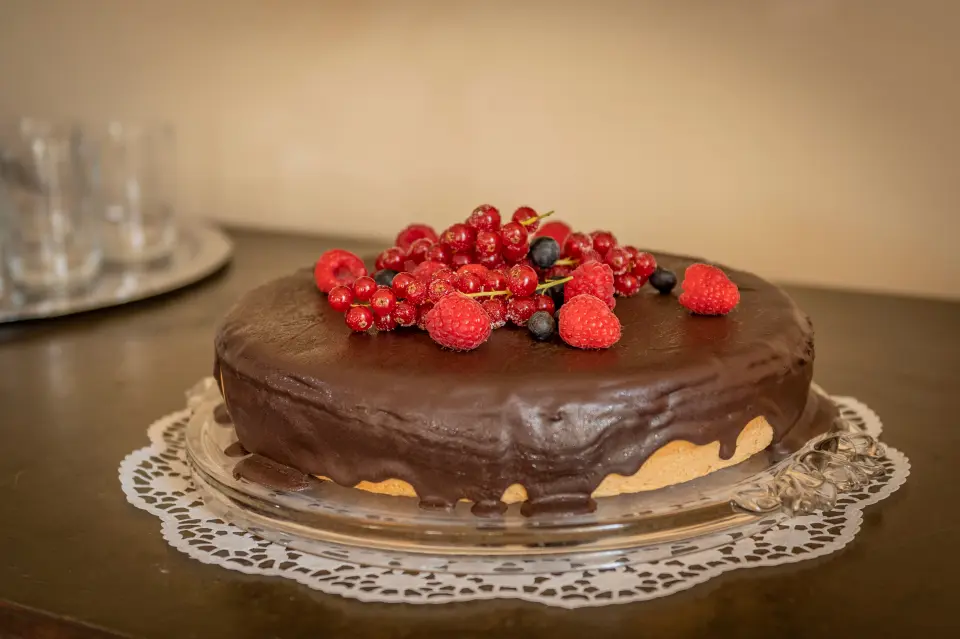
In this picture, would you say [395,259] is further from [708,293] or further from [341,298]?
[708,293]

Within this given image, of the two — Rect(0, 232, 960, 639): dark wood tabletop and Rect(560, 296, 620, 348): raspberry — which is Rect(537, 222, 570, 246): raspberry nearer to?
Rect(560, 296, 620, 348): raspberry

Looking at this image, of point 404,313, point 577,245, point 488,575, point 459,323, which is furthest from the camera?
point 577,245

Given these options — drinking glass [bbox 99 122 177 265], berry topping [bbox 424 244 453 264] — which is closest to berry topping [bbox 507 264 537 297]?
berry topping [bbox 424 244 453 264]

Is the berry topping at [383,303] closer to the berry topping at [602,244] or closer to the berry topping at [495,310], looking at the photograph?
the berry topping at [495,310]

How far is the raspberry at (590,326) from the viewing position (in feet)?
3.72

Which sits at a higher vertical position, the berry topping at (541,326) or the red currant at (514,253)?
the red currant at (514,253)

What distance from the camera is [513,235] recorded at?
Result: 1.28 m

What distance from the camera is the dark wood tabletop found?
3.01 ft

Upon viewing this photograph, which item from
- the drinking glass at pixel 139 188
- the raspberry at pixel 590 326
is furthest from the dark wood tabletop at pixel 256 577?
the drinking glass at pixel 139 188

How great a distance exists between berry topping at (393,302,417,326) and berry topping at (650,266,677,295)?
362 mm

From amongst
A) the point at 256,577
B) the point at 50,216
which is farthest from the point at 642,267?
the point at 50,216

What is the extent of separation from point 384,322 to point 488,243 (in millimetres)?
162

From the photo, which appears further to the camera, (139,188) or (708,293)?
(139,188)

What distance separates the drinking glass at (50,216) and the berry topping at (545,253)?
111cm
